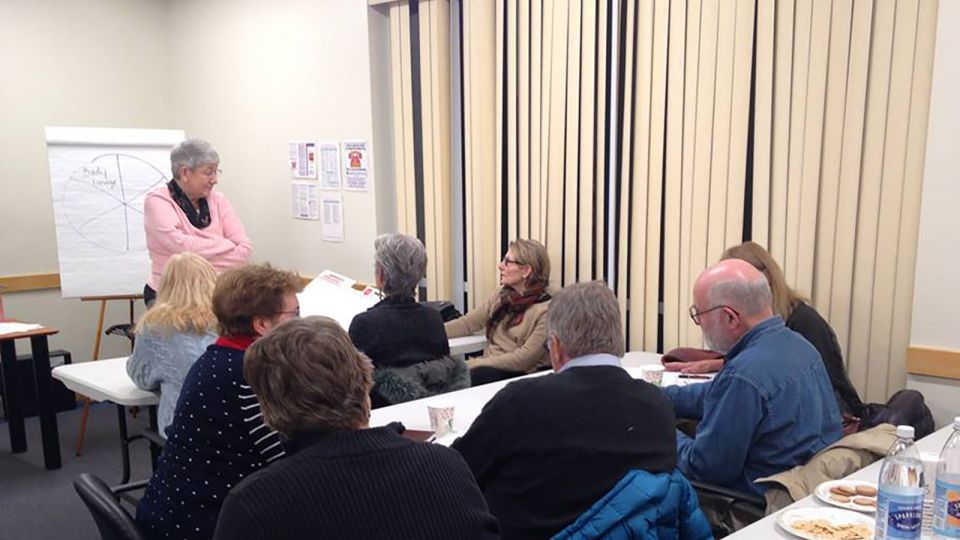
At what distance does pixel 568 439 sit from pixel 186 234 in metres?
3.16

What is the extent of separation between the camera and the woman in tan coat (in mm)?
3809

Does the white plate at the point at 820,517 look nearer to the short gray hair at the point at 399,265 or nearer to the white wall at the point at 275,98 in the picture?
the short gray hair at the point at 399,265

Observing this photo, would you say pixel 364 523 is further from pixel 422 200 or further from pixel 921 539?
pixel 422 200

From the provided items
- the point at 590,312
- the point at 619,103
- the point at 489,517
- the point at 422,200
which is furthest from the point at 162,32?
the point at 489,517

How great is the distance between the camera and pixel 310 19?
5.13 m

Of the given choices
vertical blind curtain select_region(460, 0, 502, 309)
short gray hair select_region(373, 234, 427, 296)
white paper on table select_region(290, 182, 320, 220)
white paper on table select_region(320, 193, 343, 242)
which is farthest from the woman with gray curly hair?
white paper on table select_region(290, 182, 320, 220)

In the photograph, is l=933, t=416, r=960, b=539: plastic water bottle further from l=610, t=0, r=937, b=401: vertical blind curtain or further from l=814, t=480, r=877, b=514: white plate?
l=610, t=0, r=937, b=401: vertical blind curtain

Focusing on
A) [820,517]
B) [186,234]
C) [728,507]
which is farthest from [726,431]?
[186,234]

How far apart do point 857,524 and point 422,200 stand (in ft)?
11.4

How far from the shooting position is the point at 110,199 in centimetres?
533

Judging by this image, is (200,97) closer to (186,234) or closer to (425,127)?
(186,234)

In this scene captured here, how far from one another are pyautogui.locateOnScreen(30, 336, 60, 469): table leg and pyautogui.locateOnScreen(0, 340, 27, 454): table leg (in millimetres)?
304

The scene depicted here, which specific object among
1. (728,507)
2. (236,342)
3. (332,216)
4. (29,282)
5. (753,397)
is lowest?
(728,507)

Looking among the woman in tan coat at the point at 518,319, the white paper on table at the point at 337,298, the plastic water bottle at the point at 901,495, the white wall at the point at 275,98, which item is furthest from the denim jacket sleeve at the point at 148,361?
the plastic water bottle at the point at 901,495
